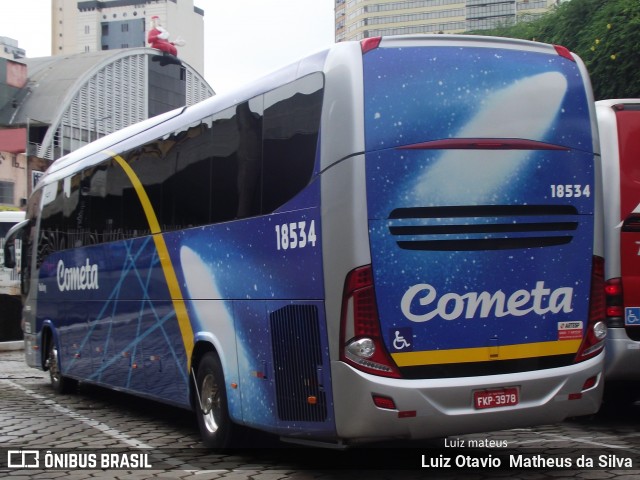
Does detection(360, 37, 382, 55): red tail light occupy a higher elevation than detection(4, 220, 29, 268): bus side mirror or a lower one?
higher

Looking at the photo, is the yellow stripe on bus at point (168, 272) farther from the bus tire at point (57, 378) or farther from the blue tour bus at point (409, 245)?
the bus tire at point (57, 378)

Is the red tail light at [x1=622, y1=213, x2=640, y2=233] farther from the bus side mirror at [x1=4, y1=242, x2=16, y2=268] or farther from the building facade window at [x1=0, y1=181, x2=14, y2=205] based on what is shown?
the building facade window at [x1=0, y1=181, x2=14, y2=205]

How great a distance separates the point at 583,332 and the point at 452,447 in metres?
1.80

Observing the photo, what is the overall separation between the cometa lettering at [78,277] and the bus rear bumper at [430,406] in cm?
612

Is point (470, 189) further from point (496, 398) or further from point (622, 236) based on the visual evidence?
point (622, 236)

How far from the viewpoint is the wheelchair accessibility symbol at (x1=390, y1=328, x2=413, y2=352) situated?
6641 mm

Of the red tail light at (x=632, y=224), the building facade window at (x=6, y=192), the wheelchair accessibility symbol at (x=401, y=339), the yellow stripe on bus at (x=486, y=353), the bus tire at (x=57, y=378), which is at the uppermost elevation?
the building facade window at (x=6, y=192)

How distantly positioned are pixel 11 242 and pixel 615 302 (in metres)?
10.1

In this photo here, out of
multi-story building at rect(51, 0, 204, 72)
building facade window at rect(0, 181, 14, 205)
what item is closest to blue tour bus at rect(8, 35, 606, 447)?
building facade window at rect(0, 181, 14, 205)

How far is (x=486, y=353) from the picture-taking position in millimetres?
6898

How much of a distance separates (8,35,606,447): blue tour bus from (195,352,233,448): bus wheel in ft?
0.15

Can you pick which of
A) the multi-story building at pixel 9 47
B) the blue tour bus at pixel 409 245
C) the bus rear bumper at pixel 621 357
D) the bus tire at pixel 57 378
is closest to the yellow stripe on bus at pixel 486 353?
the blue tour bus at pixel 409 245

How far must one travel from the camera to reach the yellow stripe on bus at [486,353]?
21.9ft

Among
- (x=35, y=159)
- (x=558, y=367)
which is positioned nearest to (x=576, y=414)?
(x=558, y=367)
